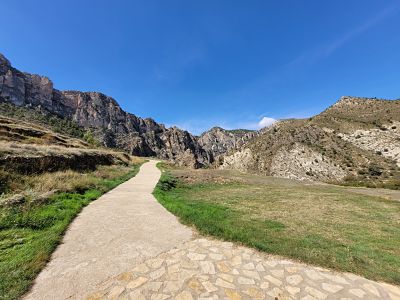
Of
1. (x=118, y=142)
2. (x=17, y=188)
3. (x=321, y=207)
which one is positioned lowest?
(x=321, y=207)

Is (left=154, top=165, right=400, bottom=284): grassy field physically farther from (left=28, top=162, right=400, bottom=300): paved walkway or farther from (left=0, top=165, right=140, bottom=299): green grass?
(left=0, top=165, right=140, bottom=299): green grass

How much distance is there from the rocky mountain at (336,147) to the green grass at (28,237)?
53080 millimetres

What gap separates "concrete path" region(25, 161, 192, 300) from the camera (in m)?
4.99

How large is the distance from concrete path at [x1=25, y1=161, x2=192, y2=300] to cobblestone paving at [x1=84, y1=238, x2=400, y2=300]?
487 mm

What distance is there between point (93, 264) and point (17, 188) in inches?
373

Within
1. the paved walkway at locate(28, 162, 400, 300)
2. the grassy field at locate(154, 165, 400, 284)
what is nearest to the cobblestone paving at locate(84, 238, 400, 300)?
the paved walkway at locate(28, 162, 400, 300)

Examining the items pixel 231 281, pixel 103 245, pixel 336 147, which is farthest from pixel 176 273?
pixel 336 147

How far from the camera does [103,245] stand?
691 cm

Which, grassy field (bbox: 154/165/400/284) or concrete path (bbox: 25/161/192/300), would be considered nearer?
concrete path (bbox: 25/161/192/300)

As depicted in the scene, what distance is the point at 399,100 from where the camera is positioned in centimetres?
7456

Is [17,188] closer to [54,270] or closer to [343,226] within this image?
[54,270]

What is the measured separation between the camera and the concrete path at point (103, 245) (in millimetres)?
4992

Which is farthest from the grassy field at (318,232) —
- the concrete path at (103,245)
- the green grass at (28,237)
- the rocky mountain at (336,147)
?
the rocky mountain at (336,147)

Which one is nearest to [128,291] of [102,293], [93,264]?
[102,293]
